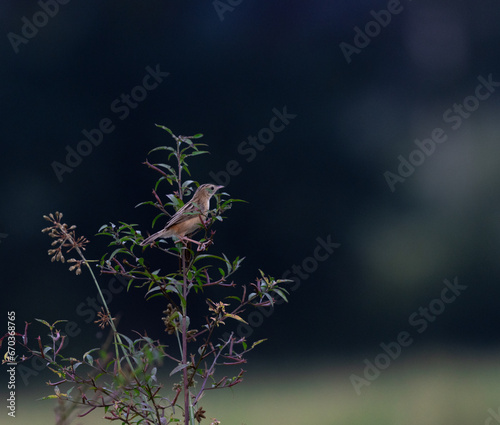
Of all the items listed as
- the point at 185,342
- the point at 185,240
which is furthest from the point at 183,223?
the point at 185,342

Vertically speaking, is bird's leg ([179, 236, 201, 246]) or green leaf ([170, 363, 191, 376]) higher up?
bird's leg ([179, 236, 201, 246])

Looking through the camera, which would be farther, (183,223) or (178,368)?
(183,223)

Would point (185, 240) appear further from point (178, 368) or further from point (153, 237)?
point (178, 368)

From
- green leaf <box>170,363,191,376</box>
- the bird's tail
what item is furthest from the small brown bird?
green leaf <box>170,363,191,376</box>

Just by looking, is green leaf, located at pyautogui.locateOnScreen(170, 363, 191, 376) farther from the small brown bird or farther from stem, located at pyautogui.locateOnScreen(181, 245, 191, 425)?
the small brown bird

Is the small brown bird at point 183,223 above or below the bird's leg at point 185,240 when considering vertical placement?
above

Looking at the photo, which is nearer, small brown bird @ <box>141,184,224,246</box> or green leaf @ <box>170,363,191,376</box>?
green leaf @ <box>170,363,191,376</box>

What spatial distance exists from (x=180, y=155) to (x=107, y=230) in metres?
0.29

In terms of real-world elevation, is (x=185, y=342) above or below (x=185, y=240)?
below

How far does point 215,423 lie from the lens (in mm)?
1605

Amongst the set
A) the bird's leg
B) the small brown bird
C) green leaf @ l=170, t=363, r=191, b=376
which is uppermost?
the small brown bird

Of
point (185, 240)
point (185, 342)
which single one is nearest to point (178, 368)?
point (185, 342)

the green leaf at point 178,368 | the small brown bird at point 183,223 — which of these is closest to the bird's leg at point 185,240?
the small brown bird at point 183,223

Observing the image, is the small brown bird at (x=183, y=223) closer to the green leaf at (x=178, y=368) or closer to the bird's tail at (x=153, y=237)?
the bird's tail at (x=153, y=237)
